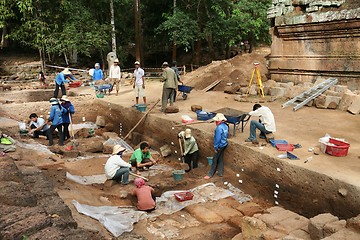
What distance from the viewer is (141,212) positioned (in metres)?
5.78

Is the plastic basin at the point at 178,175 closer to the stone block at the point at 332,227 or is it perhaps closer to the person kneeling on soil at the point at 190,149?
the person kneeling on soil at the point at 190,149

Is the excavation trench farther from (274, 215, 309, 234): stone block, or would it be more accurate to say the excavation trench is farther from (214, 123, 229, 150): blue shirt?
(274, 215, 309, 234): stone block

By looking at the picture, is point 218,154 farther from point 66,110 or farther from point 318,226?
point 66,110

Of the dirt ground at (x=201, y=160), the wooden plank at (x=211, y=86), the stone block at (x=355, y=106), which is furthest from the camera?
the wooden plank at (x=211, y=86)

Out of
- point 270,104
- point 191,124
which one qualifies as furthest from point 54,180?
point 270,104

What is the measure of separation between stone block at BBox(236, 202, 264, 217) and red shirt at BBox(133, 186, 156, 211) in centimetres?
158

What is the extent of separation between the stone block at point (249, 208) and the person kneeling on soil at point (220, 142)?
3.96 feet

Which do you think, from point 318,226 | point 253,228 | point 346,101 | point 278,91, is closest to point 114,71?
point 278,91

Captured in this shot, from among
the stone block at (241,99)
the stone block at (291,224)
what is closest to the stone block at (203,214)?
the stone block at (291,224)

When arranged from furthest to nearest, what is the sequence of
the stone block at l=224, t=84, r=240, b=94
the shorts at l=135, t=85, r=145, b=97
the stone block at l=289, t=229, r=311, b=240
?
A: the stone block at l=224, t=84, r=240, b=94 < the shorts at l=135, t=85, r=145, b=97 < the stone block at l=289, t=229, r=311, b=240

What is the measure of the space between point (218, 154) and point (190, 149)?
0.98 meters

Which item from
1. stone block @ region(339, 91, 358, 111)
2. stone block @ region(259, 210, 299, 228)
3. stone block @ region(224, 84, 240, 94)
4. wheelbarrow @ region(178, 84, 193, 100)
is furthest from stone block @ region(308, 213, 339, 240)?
stone block @ region(224, 84, 240, 94)

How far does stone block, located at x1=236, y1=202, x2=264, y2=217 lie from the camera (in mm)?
5953

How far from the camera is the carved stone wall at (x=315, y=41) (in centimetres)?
986
